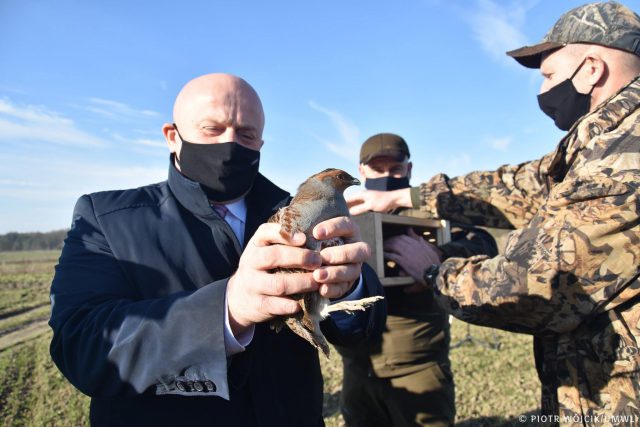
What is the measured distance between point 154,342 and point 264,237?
671mm

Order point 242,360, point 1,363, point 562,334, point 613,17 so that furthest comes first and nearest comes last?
point 1,363 < point 613,17 < point 562,334 < point 242,360

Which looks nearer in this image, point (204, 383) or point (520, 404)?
point (204, 383)

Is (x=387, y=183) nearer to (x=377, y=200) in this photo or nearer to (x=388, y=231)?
(x=377, y=200)

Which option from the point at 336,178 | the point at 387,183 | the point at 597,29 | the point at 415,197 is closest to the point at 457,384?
the point at 387,183

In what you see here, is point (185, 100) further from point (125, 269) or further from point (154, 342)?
point (154, 342)

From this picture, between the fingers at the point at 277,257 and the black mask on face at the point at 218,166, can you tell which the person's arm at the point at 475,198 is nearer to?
the black mask on face at the point at 218,166

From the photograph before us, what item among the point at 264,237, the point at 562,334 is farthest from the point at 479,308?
the point at 264,237

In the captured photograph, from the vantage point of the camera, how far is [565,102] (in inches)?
136

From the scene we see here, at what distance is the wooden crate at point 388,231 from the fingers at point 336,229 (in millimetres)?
1267

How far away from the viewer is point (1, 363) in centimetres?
1111

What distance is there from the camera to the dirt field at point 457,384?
24.5 feet

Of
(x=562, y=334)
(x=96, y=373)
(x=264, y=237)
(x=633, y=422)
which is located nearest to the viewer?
(x=264, y=237)

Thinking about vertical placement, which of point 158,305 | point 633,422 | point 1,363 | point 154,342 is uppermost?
point 158,305

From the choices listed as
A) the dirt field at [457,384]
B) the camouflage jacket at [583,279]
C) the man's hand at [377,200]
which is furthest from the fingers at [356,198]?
the dirt field at [457,384]
